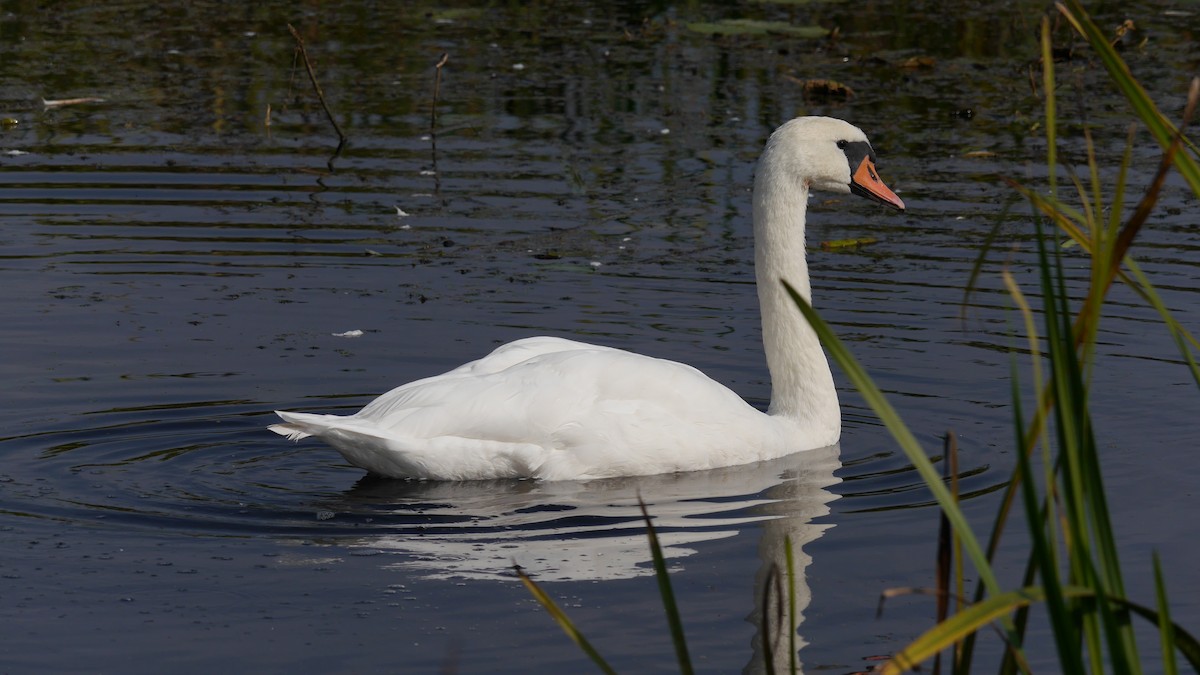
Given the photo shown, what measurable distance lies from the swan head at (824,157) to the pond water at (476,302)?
926mm

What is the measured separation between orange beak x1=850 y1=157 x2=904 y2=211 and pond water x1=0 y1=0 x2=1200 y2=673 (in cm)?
84

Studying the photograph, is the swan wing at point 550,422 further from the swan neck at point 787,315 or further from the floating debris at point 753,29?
the floating debris at point 753,29

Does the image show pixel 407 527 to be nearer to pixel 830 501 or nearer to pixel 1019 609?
pixel 830 501

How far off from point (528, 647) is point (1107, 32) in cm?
1181

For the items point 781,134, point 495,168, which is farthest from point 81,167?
point 781,134

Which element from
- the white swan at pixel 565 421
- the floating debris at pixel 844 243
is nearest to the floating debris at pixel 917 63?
the floating debris at pixel 844 243

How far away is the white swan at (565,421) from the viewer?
234 inches

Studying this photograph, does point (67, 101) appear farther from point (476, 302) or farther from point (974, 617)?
point (974, 617)

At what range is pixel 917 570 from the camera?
521 cm

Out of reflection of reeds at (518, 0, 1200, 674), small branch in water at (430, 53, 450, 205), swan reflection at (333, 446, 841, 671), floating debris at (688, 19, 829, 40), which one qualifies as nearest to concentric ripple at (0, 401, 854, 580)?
swan reflection at (333, 446, 841, 671)

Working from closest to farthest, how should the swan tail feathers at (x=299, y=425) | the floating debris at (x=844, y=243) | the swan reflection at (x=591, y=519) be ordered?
the swan reflection at (x=591, y=519) → the swan tail feathers at (x=299, y=425) → the floating debris at (x=844, y=243)

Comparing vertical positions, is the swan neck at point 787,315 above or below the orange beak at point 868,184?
below

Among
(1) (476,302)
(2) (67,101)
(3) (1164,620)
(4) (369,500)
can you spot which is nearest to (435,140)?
(2) (67,101)

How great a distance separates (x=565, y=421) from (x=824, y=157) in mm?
1666
